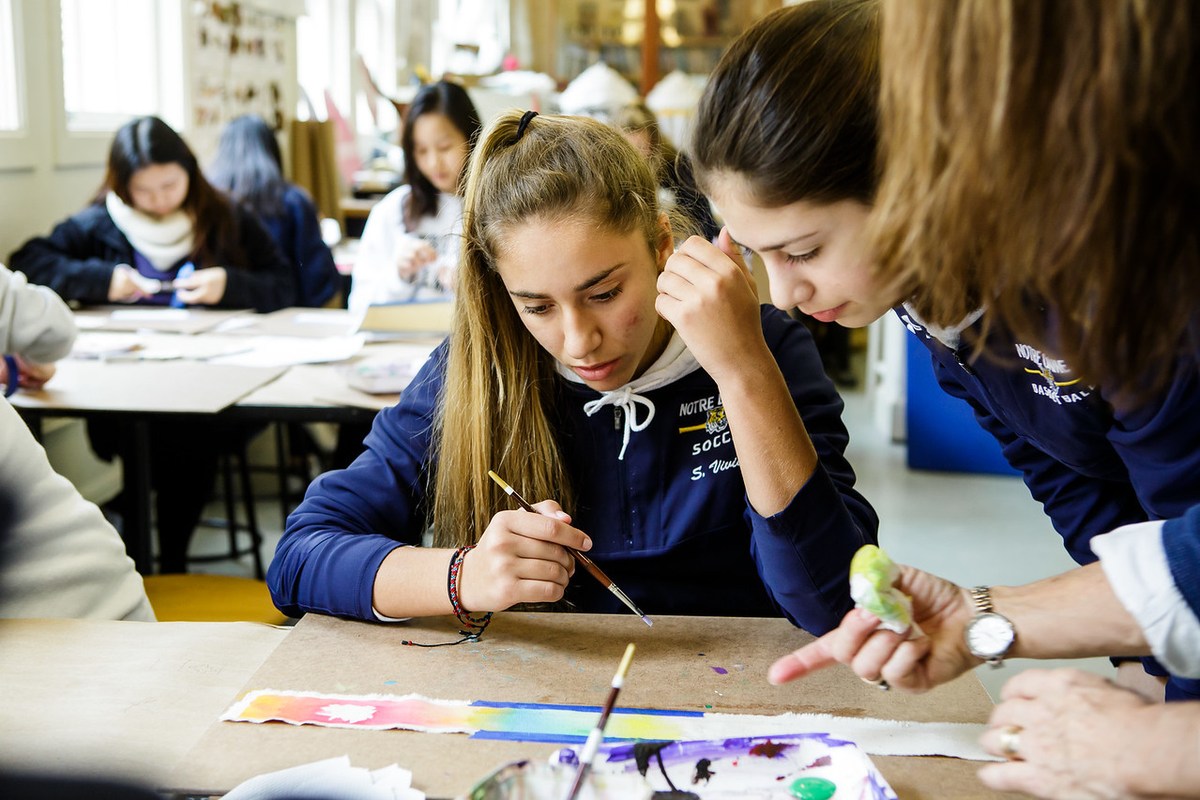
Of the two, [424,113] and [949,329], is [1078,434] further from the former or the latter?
[424,113]

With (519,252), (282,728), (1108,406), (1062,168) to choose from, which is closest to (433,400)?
(519,252)

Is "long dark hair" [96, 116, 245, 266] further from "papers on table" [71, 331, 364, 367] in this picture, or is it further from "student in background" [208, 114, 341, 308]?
"papers on table" [71, 331, 364, 367]

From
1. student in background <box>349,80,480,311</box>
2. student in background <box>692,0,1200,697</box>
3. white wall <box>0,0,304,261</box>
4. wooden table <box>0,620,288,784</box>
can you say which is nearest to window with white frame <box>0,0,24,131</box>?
white wall <box>0,0,304,261</box>

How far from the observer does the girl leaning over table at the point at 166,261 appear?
3264 millimetres

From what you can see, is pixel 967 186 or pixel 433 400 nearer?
pixel 967 186

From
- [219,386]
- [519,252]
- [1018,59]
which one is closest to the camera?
[1018,59]

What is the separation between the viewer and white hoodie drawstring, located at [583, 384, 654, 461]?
56.4 inches

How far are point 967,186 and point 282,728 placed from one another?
717 millimetres

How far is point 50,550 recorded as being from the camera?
4.30 ft

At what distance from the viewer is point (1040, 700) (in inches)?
33.6

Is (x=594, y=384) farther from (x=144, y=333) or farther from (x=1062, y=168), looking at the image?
(x=144, y=333)

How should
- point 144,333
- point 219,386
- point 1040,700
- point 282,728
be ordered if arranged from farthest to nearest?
point 144,333, point 219,386, point 282,728, point 1040,700

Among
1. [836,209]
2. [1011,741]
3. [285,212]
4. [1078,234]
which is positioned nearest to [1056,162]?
[1078,234]

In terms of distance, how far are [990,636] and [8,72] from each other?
135 inches
